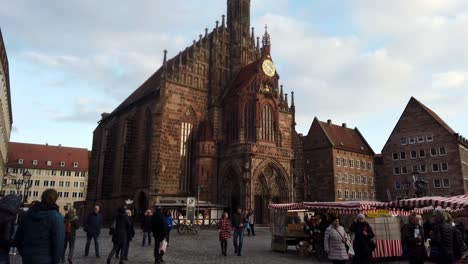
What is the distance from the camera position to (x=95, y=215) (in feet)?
43.0

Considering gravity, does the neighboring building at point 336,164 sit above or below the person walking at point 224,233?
above

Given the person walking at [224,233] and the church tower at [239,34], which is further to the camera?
the church tower at [239,34]

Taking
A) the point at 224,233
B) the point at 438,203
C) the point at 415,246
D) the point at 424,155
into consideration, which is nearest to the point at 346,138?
the point at 424,155

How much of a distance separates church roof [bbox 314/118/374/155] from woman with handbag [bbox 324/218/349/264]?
155 ft

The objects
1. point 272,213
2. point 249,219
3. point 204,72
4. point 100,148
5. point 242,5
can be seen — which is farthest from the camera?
point 100,148

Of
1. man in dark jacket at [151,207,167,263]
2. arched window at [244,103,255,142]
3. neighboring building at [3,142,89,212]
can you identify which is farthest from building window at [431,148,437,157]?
neighboring building at [3,142,89,212]

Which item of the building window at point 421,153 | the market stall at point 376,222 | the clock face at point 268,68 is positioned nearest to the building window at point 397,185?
the building window at point 421,153

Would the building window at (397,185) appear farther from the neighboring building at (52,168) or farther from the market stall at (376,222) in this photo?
the neighboring building at (52,168)

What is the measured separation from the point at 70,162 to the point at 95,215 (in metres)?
79.8

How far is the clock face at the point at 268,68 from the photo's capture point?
37188 millimetres

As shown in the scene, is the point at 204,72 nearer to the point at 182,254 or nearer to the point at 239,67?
the point at 239,67

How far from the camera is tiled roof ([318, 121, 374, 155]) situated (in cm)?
5647

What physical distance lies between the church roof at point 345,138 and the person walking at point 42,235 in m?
52.0

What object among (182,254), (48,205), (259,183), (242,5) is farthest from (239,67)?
(48,205)
